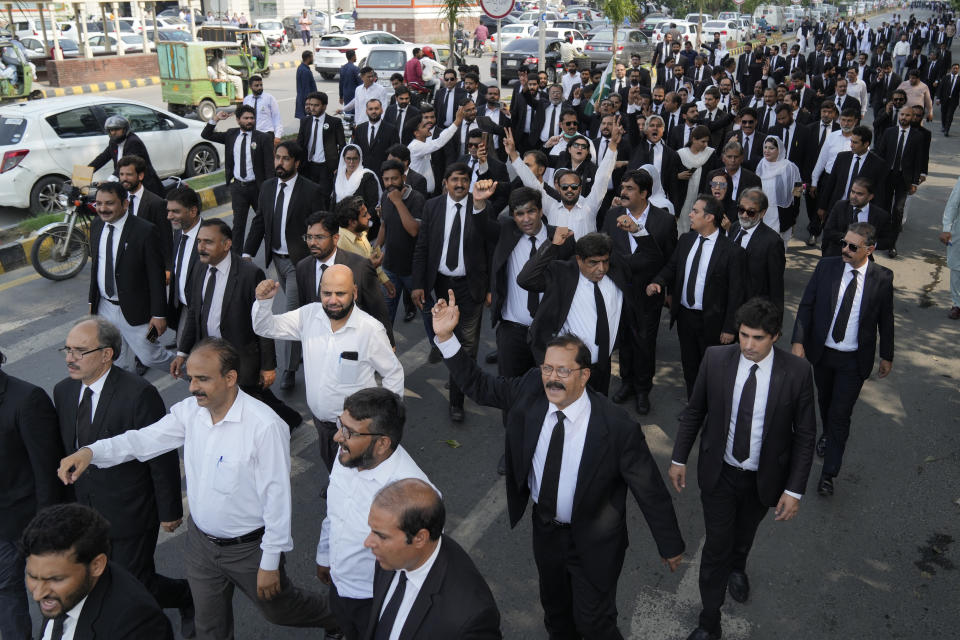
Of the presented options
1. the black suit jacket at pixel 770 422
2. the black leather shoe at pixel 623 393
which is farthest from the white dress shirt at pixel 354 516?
the black leather shoe at pixel 623 393

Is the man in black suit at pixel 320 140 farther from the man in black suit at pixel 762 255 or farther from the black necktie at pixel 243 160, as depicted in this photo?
the man in black suit at pixel 762 255

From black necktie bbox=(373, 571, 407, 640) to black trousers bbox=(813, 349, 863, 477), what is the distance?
12.8ft

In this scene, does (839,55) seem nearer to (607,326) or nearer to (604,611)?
(607,326)

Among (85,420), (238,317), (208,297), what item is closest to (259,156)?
(208,297)

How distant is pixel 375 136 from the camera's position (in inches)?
436

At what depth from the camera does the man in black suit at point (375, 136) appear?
433 inches

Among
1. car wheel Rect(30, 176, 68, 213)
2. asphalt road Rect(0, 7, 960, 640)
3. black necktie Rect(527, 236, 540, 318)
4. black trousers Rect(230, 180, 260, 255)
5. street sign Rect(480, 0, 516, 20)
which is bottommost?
asphalt road Rect(0, 7, 960, 640)

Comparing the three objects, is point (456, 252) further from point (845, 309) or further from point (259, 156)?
point (259, 156)

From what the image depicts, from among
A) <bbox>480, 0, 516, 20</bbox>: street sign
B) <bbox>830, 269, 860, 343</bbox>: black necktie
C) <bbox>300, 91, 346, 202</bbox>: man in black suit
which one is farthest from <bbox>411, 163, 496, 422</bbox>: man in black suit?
<bbox>480, 0, 516, 20</bbox>: street sign

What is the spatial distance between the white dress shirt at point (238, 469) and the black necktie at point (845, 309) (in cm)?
378

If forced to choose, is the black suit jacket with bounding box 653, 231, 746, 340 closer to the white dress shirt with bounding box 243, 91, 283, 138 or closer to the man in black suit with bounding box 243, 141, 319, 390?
the man in black suit with bounding box 243, 141, 319, 390

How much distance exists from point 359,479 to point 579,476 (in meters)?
0.99

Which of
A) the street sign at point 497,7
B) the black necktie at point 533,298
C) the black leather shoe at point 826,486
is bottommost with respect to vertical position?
the black leather shoe at point 826,486

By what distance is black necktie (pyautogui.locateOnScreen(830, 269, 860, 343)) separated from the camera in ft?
18.2
